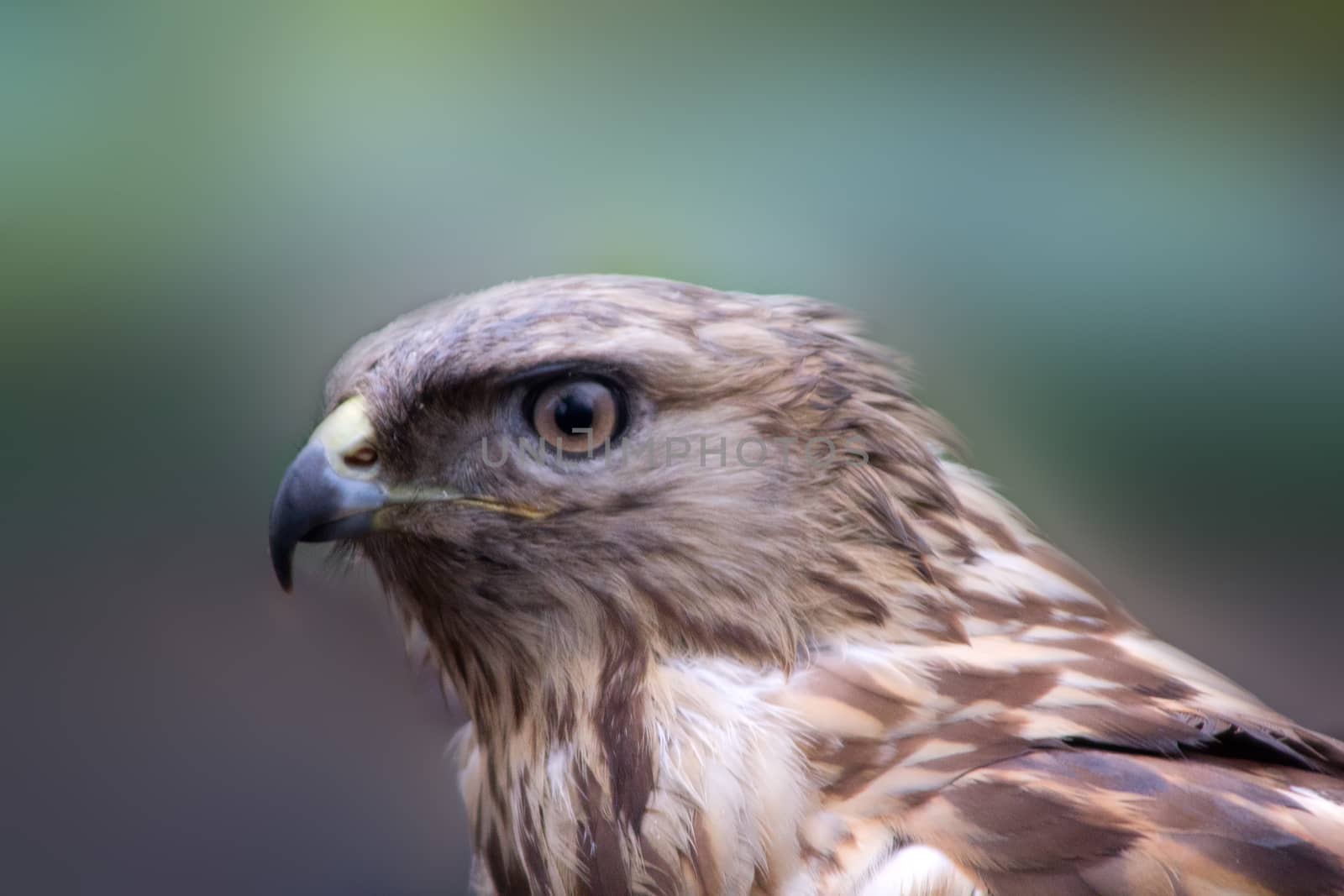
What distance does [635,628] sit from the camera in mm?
773

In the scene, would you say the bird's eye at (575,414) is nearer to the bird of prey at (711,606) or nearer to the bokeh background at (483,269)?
the bird of prey at (711,606)

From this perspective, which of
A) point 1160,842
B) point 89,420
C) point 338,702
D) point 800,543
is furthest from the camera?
point 89,420

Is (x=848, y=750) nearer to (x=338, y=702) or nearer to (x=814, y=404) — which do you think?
(x=814, y=404)

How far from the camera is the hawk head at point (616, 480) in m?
0.75

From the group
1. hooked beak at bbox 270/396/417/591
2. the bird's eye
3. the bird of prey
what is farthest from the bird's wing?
hooked beak at bbox 270/396/417/591

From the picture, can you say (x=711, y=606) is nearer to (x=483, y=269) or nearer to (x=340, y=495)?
(x=340, y=495)

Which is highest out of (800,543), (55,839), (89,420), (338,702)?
(800,543)

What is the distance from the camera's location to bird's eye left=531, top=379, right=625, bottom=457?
0.75 metres

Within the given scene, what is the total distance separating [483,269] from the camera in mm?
1121

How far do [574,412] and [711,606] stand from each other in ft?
0.54

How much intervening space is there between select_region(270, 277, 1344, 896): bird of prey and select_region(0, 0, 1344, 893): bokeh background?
12.9 inches

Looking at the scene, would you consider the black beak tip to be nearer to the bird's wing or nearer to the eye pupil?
the eye pupil

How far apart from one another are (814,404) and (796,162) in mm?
487

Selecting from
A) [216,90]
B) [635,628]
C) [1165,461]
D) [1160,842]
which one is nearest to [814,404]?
[635,628]
